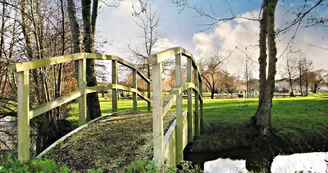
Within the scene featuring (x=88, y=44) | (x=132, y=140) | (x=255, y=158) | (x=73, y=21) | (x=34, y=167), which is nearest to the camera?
(x=34, y=167)

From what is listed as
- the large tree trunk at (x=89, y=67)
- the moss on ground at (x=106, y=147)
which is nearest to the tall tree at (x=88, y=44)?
the large tree trunk at (x=89, y=67)

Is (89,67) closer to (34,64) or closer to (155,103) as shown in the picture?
(34,64)

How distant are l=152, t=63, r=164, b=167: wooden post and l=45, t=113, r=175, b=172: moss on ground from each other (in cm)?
37

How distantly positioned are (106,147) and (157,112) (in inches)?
48.7

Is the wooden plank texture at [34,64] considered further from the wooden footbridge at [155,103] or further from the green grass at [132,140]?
the green grass at [132,140]

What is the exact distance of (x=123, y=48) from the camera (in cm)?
1755

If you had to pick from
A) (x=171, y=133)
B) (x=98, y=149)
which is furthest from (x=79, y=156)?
(x=171, y=133)

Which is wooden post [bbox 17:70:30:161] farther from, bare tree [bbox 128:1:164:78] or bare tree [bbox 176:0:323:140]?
bare tree [bbox 128:1:164:78]

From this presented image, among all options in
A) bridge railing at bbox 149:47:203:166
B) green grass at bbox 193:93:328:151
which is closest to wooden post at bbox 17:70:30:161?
bridge railing at bbox 149:47:203:166

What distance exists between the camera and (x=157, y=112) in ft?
10.4

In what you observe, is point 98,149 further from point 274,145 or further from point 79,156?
point 274,145

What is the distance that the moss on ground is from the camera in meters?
3.57

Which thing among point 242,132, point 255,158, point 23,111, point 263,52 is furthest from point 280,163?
point 23,111

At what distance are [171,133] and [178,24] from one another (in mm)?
7281
